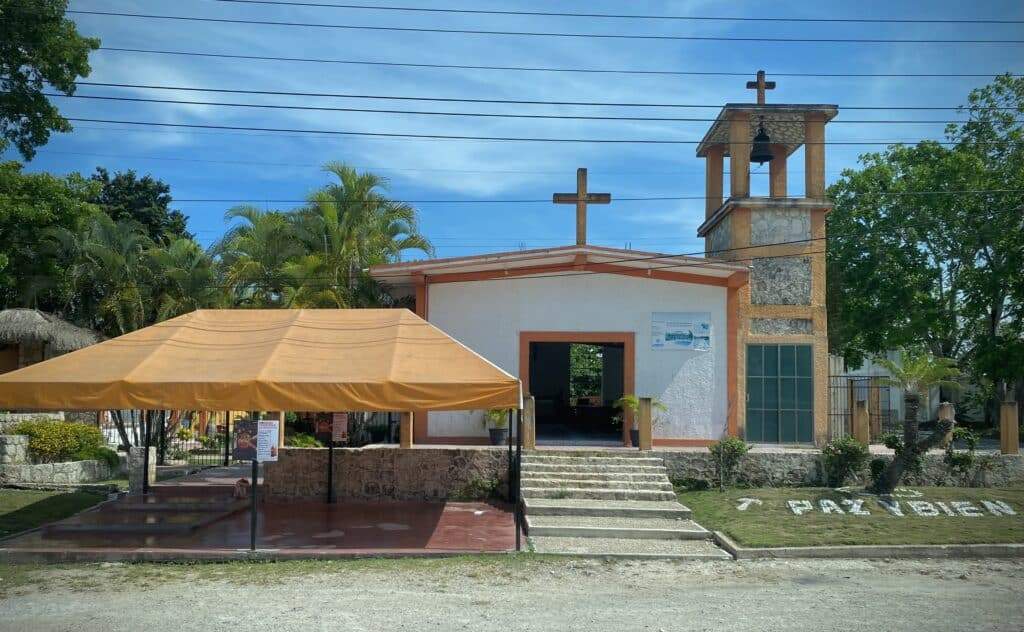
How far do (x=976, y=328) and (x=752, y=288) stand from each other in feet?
55.2

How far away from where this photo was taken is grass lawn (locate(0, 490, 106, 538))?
12445 mm

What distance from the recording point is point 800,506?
539 inches

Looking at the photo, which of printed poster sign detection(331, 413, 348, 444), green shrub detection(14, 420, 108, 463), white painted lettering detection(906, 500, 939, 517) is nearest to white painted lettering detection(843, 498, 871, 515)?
white painted lettering detection(906, 500, 939, 517)

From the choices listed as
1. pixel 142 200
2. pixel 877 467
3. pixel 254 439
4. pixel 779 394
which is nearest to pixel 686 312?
pixel 779 394

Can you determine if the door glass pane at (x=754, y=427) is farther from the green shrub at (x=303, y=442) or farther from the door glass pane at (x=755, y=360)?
the green shrub at (x=303, y=442)

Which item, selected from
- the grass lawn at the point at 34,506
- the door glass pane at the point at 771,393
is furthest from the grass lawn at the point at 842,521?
the grass lawn at the point at 34,506

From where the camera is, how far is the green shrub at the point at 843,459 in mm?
15391

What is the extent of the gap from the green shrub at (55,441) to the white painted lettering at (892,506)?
1569cm

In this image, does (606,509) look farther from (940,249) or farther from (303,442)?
(940,249)

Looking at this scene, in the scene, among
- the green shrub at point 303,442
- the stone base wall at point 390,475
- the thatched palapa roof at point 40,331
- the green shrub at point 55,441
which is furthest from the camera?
the thatched palapa roof at point 40,331

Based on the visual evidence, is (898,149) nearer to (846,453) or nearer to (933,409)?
(933,409)

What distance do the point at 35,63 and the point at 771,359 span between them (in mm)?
19007

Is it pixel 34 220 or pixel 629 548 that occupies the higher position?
pixel 34 220

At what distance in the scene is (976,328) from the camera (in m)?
30.4
